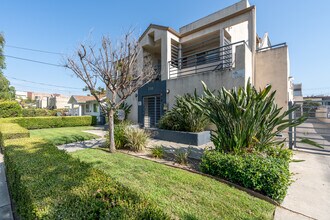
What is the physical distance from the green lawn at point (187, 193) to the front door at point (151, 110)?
7686 mm

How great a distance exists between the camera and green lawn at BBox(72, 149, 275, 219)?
2.92 m

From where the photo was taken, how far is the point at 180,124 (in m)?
9.02

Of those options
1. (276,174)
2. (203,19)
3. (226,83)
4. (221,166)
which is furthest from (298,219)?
(203,19)

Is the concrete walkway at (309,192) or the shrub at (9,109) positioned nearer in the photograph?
the concrete walkway at (309,192)

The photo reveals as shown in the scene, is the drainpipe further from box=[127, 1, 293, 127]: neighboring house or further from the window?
the window

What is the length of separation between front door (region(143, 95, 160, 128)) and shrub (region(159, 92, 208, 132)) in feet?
10.7

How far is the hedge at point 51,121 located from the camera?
1423 centimetres

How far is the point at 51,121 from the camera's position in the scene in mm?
15578

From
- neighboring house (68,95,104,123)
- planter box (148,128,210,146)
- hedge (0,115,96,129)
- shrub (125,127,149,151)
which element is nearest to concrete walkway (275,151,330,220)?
planter box (148,128,210,146)

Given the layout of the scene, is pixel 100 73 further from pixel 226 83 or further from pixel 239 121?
pixel 226 83

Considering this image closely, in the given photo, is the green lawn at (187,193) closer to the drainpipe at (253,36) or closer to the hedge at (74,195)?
the hedge at (74,195)

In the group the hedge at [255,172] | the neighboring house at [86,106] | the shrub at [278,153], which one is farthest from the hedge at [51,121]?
the shrub at [278,153]

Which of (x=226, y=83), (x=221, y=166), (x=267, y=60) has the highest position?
(x=267, y=60)

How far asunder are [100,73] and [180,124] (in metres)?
4.80
